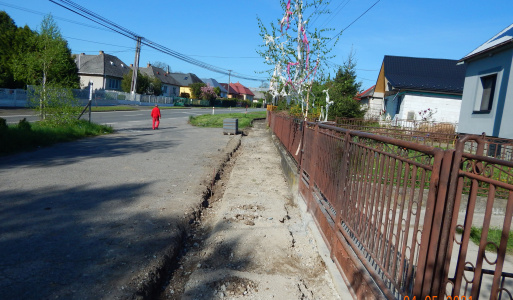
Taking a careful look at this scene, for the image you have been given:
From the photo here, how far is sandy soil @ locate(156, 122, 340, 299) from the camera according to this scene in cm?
342

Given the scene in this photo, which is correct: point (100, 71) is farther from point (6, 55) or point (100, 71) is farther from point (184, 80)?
point (184, 80)

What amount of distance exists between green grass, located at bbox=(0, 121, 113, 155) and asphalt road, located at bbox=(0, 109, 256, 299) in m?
0.59

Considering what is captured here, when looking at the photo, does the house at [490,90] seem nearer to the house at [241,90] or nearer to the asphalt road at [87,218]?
the asphalt road at [87,218]

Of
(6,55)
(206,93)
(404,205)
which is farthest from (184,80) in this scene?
(404,205)

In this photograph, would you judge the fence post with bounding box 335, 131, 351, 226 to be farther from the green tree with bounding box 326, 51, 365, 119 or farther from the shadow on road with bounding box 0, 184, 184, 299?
the green tree with bounding box 326, 51, 365, 119

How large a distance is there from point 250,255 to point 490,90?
1430cm

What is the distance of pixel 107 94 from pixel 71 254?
47038 millimetres

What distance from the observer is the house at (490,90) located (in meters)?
12.4

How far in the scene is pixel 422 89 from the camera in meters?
23.6

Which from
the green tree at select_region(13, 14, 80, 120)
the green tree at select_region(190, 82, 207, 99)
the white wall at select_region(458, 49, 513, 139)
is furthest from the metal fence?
the green tree at select_region(190, 82, 207, 99)

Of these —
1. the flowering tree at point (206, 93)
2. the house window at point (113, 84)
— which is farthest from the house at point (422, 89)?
the flowering tree at point (206, 93)

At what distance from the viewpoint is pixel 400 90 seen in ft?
79.6

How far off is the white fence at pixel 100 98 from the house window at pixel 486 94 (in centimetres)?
2177

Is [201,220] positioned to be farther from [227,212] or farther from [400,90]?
[400,90]
